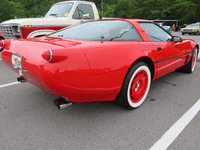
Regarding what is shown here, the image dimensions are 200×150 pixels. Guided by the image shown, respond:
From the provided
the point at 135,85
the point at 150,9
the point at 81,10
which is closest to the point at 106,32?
the point at 135,85

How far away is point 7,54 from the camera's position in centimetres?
223

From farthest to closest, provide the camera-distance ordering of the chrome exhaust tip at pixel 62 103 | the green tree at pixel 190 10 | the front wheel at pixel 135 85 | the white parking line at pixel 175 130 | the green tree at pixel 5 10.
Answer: the green tree at pixel 190 10, the green tree at pixel 5 10, the front wheel at pixel 135 85, the chrome exhaust tip at pixel 62 103, the white parking line at pixel 175 130

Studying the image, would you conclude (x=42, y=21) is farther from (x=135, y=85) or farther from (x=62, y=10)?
(x=135, y=85)

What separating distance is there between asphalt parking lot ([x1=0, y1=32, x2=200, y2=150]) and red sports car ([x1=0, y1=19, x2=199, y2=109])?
0.30 m

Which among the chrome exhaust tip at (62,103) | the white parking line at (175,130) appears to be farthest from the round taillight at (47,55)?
the white parking line at (175,130)

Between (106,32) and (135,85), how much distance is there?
2.84 ft

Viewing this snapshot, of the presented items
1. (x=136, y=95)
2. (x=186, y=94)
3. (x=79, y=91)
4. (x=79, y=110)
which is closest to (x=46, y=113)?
(x=79, y=110)

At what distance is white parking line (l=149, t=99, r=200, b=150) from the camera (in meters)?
1.72

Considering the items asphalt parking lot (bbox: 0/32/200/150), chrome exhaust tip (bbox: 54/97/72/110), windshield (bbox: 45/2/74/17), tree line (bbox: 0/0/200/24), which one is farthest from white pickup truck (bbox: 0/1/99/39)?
tree line (bbox: 0/0/200/24)

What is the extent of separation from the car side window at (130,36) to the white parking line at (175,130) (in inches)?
50.0

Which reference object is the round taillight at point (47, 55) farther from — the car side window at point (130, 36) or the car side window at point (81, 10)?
the car side window at point (81, 10)

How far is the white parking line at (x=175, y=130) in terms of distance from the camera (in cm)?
172

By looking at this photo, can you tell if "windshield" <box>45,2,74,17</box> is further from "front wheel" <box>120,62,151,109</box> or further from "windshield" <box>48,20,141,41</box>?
"front wheel" <box>120,62,151,109</box>

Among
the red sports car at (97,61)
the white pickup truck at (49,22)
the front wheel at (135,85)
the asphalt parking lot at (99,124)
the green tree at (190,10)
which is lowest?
the asphalt parking lot at (99,124)
